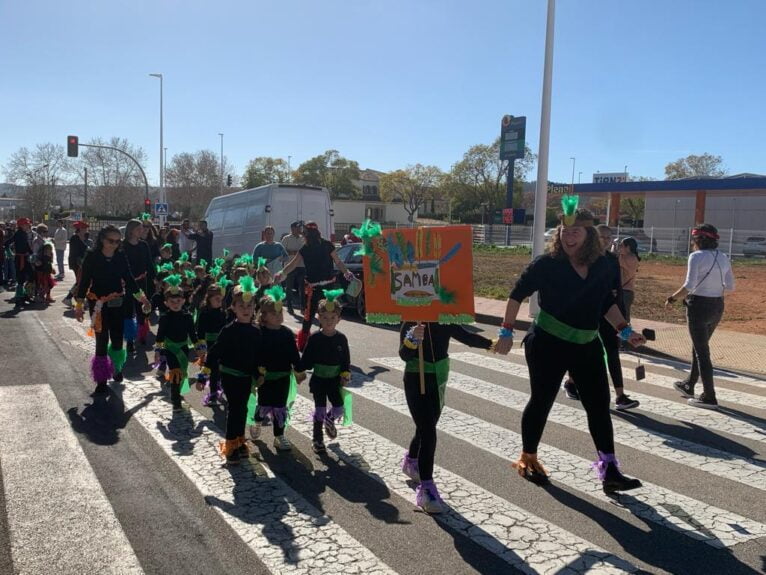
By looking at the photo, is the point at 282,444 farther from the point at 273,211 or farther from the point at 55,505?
the point at 273,211

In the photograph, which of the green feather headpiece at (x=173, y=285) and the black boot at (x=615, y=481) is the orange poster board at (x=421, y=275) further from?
the green feather headpiece at (x=173, y=285)

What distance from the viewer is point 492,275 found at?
22.0m

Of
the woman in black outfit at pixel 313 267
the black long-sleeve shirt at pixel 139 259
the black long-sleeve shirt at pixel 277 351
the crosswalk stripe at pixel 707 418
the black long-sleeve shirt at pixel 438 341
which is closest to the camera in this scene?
the black long-sleeve shirt at pixel 438 341

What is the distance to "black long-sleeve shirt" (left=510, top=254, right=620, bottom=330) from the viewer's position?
439 cm

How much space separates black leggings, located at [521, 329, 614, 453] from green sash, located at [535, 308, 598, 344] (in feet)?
0.11

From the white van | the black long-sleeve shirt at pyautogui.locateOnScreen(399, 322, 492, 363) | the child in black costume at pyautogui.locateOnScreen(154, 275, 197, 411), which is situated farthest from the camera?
the white van

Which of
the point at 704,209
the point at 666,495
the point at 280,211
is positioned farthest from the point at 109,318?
the point at 704,209

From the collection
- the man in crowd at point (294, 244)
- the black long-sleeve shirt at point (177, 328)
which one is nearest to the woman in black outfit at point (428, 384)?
the black long-sleeve shirt at point (177, 328)

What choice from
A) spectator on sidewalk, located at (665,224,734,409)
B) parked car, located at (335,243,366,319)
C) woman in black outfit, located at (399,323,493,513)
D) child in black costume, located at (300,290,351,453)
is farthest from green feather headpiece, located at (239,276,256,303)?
parked car, located at (335,243,366,319)

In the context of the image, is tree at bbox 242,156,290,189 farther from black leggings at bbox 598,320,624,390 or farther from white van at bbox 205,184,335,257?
black leggings at bbox 598,320,624,390

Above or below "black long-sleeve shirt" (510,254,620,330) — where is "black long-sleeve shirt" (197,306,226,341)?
below

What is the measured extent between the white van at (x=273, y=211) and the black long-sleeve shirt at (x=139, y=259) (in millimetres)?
8659

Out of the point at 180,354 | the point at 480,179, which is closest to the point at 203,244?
the point at 180,354

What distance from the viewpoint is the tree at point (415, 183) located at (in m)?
73.9
